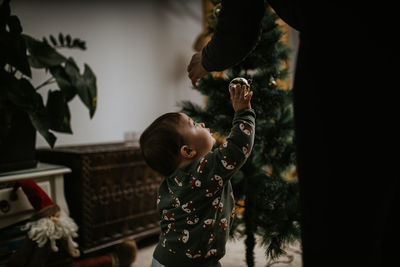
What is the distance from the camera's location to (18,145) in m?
1.33

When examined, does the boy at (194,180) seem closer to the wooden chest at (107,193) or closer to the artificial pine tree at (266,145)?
the artificial pine tree at (266,145)

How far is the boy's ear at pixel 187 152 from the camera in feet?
2.47

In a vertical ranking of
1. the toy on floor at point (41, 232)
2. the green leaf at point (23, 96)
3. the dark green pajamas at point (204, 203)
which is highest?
the green leaf at point (23, 96)

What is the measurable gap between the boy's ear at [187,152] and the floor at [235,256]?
1.13 ft

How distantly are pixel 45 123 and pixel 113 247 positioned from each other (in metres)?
→ 0.72

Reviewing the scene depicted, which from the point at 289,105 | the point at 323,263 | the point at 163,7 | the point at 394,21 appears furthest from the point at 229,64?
the point at 163,7

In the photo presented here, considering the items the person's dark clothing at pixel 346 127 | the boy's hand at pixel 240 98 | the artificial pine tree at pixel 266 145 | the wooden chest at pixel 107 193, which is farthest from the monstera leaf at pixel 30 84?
the person's dark clothing at pixel 346 127

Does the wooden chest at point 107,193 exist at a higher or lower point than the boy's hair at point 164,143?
lower

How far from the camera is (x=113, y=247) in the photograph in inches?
62.4

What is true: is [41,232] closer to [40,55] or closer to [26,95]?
[26,95]

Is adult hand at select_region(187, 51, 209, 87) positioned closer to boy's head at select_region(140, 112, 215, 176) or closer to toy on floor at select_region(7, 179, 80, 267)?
boy's head at select_region(140, 112, 215, 176)

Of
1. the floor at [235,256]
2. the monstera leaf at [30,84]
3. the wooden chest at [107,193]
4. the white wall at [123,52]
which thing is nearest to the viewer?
the floor at [235,256]

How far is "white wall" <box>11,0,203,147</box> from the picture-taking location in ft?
6.10

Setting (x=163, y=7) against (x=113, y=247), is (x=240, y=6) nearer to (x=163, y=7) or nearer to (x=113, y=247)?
(x=113, y=247)
